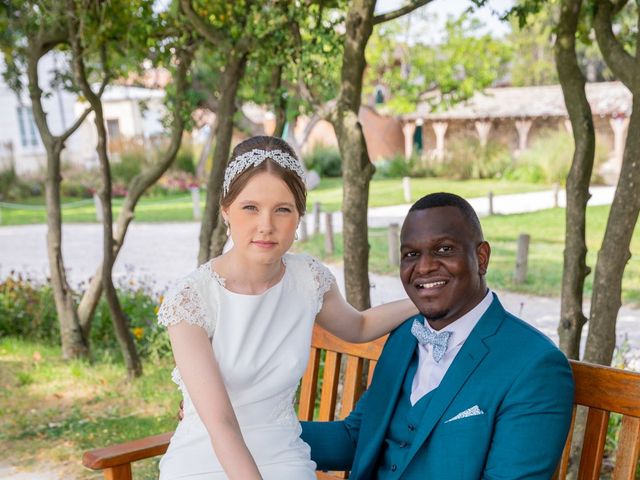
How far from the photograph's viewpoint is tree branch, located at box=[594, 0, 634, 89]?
13.3ft

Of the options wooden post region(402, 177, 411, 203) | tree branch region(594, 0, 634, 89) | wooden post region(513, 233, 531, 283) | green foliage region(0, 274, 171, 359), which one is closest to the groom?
tree branch region(594, 0, 634, 89)

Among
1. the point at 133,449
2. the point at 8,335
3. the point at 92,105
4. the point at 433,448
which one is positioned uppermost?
the point at 92,105

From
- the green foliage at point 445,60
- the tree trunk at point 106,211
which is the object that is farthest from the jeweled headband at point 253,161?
the green foliage at point 445,60

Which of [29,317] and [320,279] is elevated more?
[320,279]

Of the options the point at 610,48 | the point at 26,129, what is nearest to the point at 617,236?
the point at 610,48

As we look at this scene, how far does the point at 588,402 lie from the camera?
2.49 metres

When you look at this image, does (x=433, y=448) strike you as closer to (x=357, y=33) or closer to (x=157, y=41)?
(x=357, y=33)

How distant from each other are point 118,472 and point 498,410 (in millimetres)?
1457

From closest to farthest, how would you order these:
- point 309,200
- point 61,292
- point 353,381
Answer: point 353,381 < point 61,292 < point 309,200

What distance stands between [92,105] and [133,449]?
166 inches

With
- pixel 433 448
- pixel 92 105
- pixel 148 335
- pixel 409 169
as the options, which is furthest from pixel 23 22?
pixel 409 169

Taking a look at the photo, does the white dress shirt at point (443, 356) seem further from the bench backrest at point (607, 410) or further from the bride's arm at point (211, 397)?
the bride's arm at point (211, 397)

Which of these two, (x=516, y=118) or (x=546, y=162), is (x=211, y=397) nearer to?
(x=546, y=162)

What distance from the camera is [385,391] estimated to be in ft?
8.73
